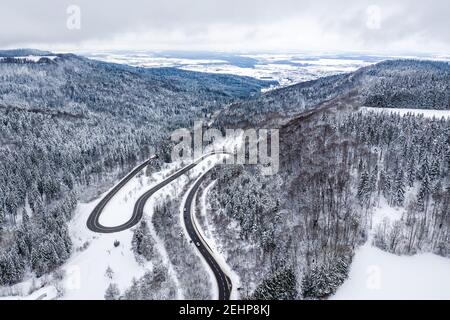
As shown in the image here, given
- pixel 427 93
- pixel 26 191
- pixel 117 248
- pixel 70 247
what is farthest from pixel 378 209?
pixel 26 191

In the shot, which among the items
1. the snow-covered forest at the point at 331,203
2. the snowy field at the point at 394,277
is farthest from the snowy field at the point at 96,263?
the snowy field at the point at 394,277

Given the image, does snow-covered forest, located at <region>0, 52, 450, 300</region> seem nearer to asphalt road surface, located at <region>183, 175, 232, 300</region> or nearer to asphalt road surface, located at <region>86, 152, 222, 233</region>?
asphalt road surface, located at <region>183, 175, 232, 300</region>

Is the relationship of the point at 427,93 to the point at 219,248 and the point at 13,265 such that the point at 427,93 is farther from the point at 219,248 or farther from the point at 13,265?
the point at 13,265

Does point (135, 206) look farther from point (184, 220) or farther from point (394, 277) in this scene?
point (394, 277)

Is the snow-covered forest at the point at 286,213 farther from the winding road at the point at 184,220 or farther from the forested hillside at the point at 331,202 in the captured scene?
the winding road at the point at 184,220

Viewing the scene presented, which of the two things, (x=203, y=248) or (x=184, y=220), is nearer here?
(x=203, y=248)

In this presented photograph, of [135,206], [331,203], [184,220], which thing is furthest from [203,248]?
[331,203]
